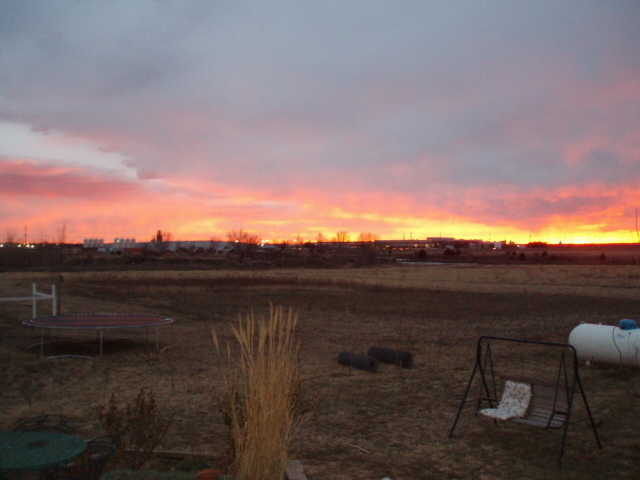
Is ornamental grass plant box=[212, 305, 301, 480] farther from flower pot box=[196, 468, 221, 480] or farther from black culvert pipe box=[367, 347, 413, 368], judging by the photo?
black culvert pipe box=[367, 347, 413, 368]

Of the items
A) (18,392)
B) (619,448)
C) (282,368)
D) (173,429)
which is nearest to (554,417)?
(619,448)

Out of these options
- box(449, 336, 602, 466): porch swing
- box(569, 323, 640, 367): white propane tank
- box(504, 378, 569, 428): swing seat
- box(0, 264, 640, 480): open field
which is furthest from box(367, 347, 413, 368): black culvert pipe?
box(504, 378, 569, 428): swing seat

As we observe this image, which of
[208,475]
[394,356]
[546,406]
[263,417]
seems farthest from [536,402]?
[394,356]

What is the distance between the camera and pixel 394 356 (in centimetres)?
1038

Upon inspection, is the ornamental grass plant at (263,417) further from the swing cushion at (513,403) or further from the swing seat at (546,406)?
the swing seat at (546,406)

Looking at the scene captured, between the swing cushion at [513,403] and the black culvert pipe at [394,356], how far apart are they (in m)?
3.76

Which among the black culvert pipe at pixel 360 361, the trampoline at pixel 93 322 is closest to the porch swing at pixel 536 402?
the black culvert pipe at pixel 360 361

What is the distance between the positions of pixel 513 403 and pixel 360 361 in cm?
399

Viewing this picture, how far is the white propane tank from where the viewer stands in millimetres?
9656

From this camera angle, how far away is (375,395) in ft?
27.2

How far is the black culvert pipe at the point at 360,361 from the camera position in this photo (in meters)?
9.74

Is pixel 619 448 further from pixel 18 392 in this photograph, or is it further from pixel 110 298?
pixel 110 298

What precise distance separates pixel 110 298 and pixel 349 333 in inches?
543

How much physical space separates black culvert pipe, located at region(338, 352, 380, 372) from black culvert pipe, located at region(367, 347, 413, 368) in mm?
503
